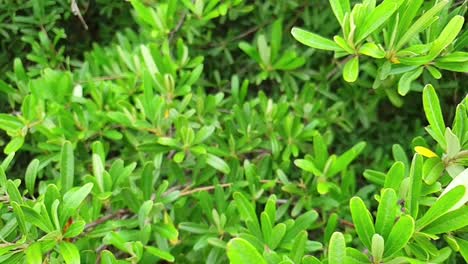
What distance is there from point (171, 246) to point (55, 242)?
1.25 feet

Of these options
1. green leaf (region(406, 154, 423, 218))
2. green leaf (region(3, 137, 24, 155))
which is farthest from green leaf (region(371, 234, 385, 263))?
green leaf (region(3, 137, 24, 155))

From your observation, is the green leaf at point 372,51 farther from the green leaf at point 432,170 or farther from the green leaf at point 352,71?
the green leaf at point 432,170

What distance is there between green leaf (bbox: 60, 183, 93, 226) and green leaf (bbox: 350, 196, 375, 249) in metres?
0.48

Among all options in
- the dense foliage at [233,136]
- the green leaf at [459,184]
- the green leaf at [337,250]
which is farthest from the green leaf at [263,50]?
the green leaf at [337,250]

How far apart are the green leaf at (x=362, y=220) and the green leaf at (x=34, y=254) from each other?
19.9 inches

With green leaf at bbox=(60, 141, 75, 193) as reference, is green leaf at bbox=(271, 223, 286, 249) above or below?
below

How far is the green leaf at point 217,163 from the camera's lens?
4.20 feet

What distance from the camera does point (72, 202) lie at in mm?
959

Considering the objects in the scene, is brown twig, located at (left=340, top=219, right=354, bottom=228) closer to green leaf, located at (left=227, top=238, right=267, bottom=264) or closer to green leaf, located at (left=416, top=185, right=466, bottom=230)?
green leaf, located at (left=416, top=185, right=466, bottom=230)

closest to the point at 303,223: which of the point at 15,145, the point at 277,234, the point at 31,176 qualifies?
the point at 277,234

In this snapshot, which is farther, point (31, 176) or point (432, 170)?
point (31, 176)

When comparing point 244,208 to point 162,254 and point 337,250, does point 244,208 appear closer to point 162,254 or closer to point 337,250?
point 162,254

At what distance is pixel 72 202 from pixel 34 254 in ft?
0.39

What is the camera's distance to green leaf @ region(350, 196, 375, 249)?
76cm
